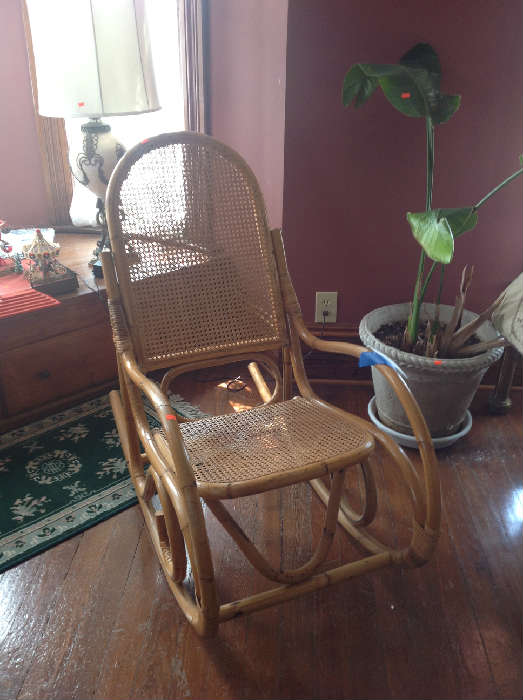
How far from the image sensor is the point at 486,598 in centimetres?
143

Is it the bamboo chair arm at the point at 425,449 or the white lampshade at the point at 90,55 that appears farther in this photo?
the white lampshade at the point at 90,55

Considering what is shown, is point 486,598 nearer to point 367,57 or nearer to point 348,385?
point 348,385

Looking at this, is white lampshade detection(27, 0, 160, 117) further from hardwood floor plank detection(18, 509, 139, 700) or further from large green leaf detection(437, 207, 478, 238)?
hardwood floor plank detection(18, 509, 139, 700)

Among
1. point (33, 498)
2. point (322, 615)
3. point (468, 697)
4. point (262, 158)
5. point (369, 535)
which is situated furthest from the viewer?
point (262, 158)

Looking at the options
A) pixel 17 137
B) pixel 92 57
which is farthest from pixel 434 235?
pixel 17 137

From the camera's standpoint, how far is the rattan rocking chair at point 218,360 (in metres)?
1.27

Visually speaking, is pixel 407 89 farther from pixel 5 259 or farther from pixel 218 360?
pixel 5 259

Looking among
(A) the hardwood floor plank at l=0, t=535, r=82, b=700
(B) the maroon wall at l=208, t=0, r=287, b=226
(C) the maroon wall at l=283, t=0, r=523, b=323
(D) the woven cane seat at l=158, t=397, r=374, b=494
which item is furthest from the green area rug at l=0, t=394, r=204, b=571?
(B) the maroon wall at l=208, t=0, r=287, b=226

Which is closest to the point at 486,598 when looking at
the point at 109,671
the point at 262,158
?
the point at 109,671

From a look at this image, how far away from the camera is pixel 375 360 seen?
1.38 m

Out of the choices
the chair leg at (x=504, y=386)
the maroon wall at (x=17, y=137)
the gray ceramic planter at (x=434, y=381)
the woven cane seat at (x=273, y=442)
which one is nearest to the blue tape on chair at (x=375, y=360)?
the woven cane seat at (x=273, y=442)

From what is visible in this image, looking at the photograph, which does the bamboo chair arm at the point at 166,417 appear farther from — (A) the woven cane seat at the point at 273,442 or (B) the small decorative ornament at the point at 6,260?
(B) the small decorative ornament at the point at 6,260

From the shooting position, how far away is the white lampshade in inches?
67.2

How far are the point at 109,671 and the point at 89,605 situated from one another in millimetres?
189
